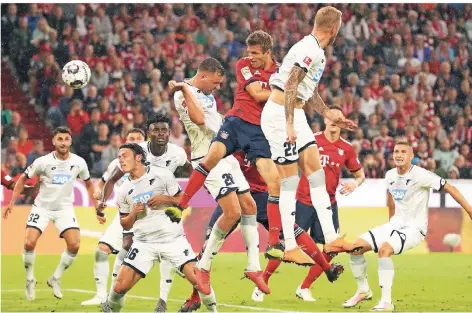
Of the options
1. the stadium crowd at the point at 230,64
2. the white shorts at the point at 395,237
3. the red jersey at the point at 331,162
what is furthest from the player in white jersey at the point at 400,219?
the stadium crowd at the point at 230,64

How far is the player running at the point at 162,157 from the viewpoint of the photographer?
→ 10539 millimetres

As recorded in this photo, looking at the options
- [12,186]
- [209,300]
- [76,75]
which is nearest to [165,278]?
[209,300]

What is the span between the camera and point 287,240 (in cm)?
975

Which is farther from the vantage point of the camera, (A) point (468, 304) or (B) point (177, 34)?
(B) point (177, 34)

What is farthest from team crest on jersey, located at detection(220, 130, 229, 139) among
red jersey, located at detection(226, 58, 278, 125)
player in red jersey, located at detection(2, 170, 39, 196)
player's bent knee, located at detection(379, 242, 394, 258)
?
player in red jersey, located at detection(2, 170, 39, 196)

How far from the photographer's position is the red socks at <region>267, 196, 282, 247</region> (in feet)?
32.6

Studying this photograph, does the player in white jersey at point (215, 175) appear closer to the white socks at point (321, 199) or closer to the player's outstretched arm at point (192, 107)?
the player's outstretched arm at point (192, 107)

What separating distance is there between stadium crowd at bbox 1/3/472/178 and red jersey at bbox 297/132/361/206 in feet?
24.0

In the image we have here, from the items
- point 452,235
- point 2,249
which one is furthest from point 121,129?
point 452,235

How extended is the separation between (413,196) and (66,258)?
4.18 meters

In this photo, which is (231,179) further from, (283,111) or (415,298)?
(415,298)

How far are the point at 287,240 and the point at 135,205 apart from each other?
143 cm

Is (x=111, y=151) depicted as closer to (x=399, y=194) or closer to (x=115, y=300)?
(x=399, y=194)

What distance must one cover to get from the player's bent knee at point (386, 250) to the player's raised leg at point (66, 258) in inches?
149
